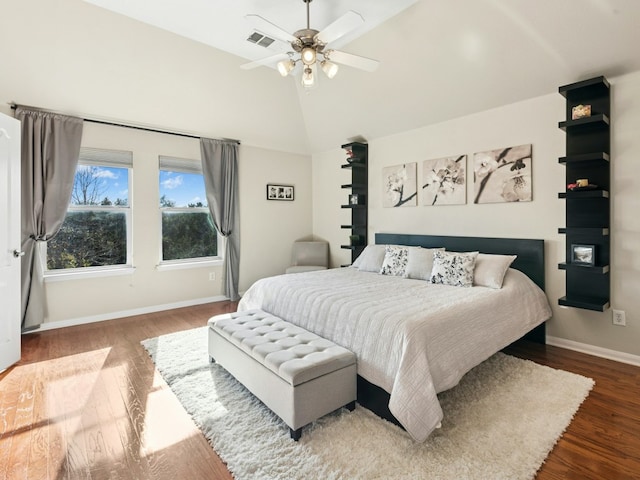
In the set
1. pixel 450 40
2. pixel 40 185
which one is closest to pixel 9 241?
pixel 40 185

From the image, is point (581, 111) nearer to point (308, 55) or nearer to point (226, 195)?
point (308, 55)

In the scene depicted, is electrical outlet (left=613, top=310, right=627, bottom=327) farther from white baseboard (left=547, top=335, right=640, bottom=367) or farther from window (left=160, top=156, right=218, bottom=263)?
window (left=160, top=156, right=218, bottom=263)

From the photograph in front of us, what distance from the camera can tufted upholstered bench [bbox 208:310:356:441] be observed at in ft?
6.29

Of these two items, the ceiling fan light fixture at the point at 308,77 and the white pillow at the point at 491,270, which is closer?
the ceiling fan light fixture at the point at 308,77

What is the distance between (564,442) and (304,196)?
4.94m

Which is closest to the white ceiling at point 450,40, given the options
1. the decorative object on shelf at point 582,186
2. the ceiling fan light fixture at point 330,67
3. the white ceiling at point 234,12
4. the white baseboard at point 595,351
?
→ the white ceiling at point 234,12

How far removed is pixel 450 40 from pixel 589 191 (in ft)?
6.09

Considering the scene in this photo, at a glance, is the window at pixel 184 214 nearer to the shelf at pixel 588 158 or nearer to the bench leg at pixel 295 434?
the bench leg at pixel 295 434

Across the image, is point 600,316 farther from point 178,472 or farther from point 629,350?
point 178,472

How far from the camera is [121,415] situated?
7.20ft

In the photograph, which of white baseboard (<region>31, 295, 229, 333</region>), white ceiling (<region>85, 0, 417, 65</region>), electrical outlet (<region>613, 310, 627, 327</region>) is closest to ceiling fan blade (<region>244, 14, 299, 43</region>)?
white ceiling (<region>85, 0, 417, 65</region>)

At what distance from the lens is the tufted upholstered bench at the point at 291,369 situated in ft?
6.29

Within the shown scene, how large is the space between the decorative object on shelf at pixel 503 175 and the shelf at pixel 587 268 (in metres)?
0.77

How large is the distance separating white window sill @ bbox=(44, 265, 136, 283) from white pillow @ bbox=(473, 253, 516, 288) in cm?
416
